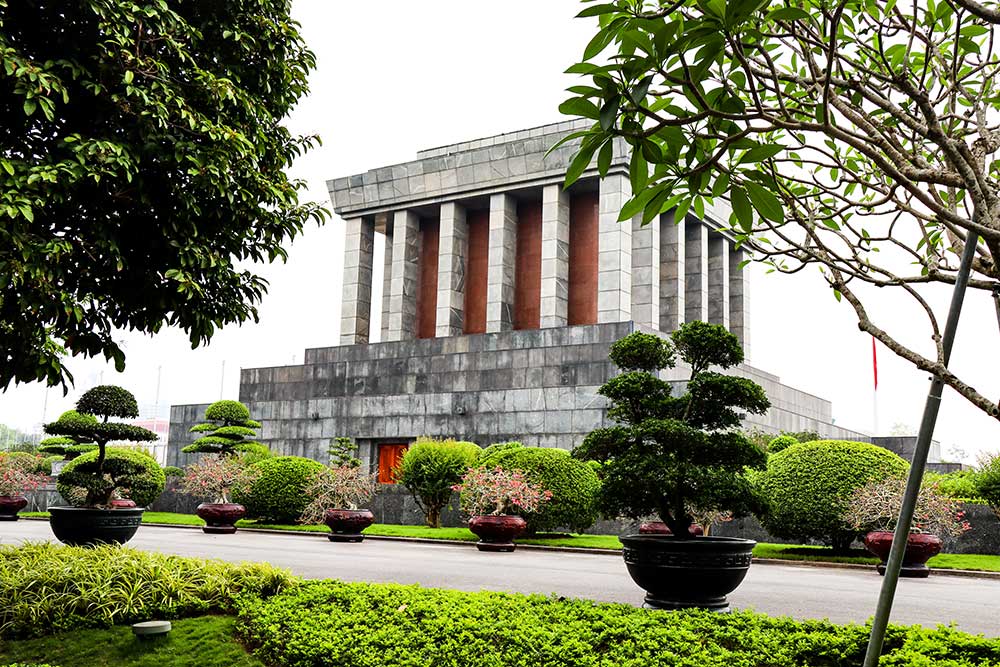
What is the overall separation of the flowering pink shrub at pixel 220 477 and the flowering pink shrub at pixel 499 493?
25.4 feet

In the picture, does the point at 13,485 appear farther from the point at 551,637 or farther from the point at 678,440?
the point at 551,637

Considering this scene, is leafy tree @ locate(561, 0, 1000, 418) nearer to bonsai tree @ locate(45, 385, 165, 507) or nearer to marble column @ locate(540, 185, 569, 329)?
bonsai tree @ locate(45, 385, 165, 507)

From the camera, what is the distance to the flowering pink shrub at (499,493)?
1816cm

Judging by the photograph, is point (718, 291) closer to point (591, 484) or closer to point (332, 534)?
point (591, 484)

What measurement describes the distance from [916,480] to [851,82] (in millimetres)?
1327

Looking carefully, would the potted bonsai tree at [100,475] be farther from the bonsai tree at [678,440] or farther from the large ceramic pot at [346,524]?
the bonsai tree at [678,440]

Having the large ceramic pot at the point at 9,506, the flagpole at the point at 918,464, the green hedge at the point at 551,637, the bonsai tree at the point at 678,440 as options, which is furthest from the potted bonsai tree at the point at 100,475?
the flagpole at the point at 918,464

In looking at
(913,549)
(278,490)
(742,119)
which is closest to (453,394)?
(278,490)

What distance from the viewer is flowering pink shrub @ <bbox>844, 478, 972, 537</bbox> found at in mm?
14000

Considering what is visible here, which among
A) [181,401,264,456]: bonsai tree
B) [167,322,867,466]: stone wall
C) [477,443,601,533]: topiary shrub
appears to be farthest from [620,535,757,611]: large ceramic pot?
[181,401,264,456]: bonsai tree

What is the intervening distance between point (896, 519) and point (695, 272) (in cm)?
2212

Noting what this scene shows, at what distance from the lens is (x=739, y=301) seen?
39.1 meters

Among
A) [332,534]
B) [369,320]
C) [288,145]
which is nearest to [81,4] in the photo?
[288,145]

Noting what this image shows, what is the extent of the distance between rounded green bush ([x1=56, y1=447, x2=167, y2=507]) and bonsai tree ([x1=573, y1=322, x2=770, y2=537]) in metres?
9.61
